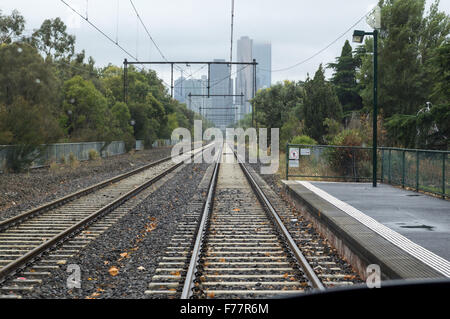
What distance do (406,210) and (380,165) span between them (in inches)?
300

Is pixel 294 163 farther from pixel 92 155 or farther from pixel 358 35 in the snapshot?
pixel 92 155

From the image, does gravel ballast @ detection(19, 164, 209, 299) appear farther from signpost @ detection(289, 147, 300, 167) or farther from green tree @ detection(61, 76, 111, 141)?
green tree @ detection(61, 76, 111, 141)

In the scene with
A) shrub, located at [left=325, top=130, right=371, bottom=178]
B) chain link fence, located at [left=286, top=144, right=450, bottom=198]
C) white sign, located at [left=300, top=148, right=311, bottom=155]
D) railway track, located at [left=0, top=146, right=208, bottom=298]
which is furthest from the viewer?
white sign, located at [left=300, top=148, right=311, bottom=155]

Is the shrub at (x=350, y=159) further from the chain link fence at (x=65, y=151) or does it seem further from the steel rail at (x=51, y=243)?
the chain link fence at (x=65, y=151)

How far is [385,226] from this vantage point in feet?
27.8

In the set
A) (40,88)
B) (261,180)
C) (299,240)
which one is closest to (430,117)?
(261,180)

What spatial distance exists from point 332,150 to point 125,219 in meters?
11.0

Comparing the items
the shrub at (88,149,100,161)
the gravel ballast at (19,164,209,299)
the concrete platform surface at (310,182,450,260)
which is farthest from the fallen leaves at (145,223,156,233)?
the shrub at (88,149,100,161)

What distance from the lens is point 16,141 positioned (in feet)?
74.9

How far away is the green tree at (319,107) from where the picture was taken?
28.8 m

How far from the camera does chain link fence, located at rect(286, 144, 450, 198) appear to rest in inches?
510

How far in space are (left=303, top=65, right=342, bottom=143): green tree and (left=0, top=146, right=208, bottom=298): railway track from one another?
53.1ft

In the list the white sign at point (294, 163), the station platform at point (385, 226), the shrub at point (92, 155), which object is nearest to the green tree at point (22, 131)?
the shrub at point (92, 155)
